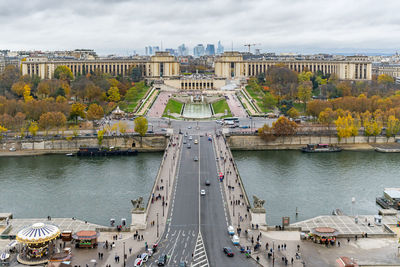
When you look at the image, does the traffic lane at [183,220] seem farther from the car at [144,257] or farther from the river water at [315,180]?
the river water at [315,180]

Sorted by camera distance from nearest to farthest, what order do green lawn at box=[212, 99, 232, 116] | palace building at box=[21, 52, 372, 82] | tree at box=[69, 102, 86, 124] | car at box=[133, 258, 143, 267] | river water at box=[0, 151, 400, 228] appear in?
car at box=[133, 258, 143, 267] < river water at box=[0, 151, 400, 228] < tree at box=[69, 102, 86, 124] < green lawn at box=[212, 99, 232, 116] < palace building at box=[21, 52, 372, 82]

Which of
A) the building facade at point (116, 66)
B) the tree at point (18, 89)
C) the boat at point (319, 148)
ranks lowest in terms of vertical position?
the boat at point (319, 148)

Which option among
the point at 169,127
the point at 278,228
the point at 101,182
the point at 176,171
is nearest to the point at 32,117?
the point at 169,127

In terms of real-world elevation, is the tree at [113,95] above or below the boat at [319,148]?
above

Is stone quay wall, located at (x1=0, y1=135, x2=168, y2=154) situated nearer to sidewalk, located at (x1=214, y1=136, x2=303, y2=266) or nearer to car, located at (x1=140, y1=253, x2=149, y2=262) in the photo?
sidewalk, located at (x1=214, y1=136, x2=303, y2=266)

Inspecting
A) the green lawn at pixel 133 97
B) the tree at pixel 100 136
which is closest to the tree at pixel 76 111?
the tree at pixel 100 136

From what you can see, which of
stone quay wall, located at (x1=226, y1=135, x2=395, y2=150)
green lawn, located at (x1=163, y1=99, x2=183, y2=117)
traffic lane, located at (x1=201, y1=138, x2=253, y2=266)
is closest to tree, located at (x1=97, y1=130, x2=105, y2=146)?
stone quay wall, located at (x1=226, y1=135, x2=395, y2=150)

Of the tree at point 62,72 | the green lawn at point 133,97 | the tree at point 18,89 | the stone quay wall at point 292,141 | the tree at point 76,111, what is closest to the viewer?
the stone quay wall at point 292,141

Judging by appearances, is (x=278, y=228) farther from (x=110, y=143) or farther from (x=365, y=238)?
(x=110, y=143)
